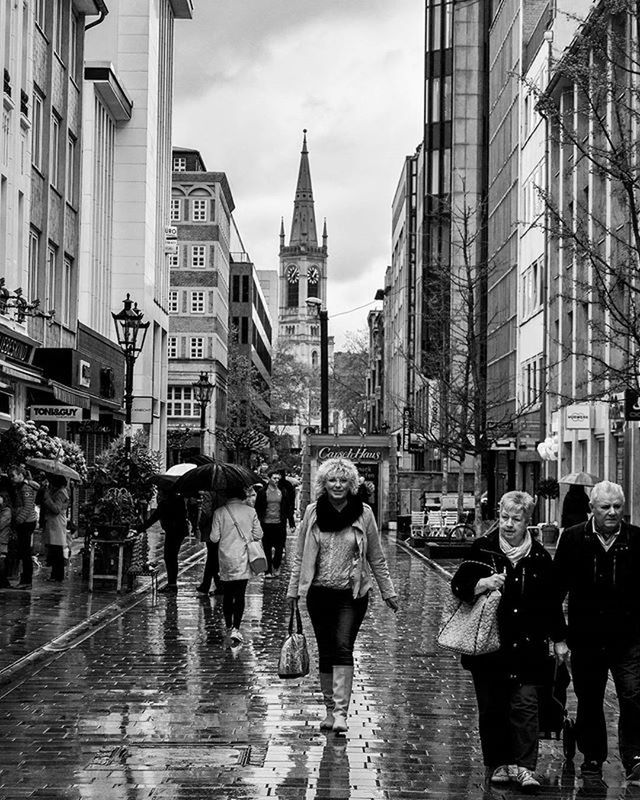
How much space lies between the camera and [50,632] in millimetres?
15516

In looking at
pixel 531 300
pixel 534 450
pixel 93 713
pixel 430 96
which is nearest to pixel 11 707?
pixel 93 713

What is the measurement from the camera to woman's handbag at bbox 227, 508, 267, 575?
14.4 metres

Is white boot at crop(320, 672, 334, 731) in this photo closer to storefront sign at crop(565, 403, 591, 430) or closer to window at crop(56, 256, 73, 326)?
storefront sign at crop(565, 403, 591, 430)

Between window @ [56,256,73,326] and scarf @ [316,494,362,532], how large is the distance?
29266 mm

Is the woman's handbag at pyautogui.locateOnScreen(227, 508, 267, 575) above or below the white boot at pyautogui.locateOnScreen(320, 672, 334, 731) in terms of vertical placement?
above

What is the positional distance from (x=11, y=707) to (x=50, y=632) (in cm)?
488

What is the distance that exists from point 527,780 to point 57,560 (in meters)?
15.7

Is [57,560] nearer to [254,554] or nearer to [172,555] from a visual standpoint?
[172,555]

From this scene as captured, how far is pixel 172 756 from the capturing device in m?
8.86

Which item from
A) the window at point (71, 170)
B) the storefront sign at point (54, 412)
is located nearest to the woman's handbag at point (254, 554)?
the storefront sign at point (54, 412)

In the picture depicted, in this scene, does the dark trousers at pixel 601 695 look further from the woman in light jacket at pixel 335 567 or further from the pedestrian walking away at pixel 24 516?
the pedestrian walking away at pixel 24 516

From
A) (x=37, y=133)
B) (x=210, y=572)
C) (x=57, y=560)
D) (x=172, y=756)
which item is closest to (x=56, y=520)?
(x=57, y=560)

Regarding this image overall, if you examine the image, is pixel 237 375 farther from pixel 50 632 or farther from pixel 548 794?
pixel 548 794

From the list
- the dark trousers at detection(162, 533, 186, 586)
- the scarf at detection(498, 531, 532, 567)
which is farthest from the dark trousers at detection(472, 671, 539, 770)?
the dark trousers at detection(162, 533, 186, 586)
